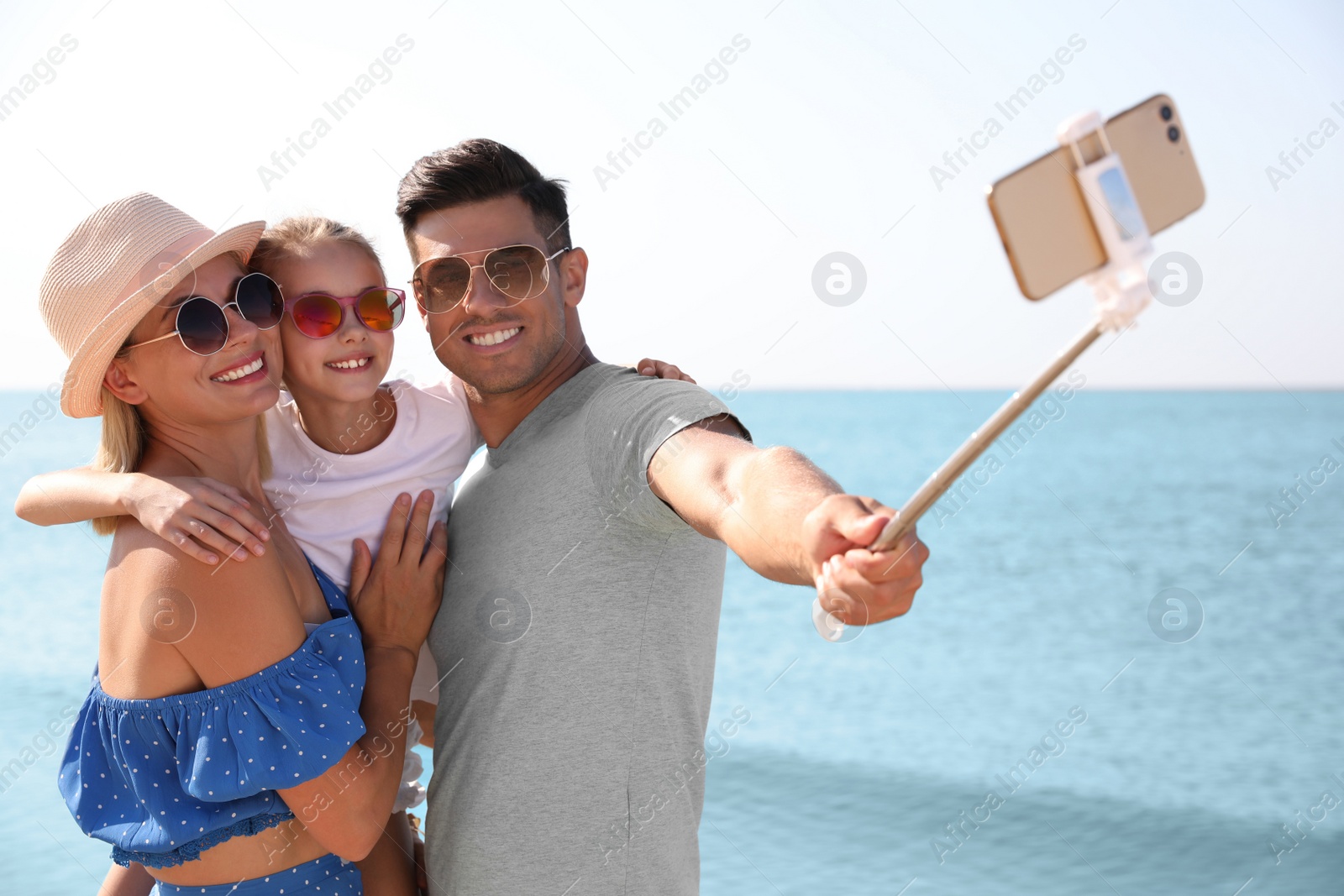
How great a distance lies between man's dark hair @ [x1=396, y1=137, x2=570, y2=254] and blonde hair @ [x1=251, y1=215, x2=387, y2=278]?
16 cm

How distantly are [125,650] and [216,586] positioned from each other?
237 millimetres

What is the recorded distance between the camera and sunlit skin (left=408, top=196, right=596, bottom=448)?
8.41ft

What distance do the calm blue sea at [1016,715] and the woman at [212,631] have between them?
2.05 m

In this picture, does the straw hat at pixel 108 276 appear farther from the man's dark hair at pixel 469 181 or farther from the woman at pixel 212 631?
the man's dark hair at pixel 469 181

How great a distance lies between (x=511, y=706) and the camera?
213 centimetres

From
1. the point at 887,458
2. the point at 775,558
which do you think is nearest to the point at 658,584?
the point at 775,558

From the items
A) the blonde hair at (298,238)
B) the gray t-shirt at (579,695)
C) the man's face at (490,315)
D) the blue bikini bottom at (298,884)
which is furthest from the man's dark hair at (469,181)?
the blue bikini bottom at (298,884)

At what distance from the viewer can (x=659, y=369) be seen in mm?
2553

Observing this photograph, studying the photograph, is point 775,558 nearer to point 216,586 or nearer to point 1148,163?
point 1148,163

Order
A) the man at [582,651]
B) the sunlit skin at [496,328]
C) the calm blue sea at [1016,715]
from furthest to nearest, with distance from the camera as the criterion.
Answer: the calm blue sea at [1016,715] → the sunlit skin at [496,328] → the man at [582,651]

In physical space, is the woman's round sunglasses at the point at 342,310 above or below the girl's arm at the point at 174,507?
above

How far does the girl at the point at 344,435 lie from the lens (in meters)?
2.46

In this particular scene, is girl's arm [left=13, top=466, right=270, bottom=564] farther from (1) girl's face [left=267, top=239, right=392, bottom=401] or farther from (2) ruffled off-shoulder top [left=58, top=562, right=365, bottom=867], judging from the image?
(1) girl's face [left=267, top=239, right=392, bottom=401]

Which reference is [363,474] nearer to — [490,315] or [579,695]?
[490,315]
